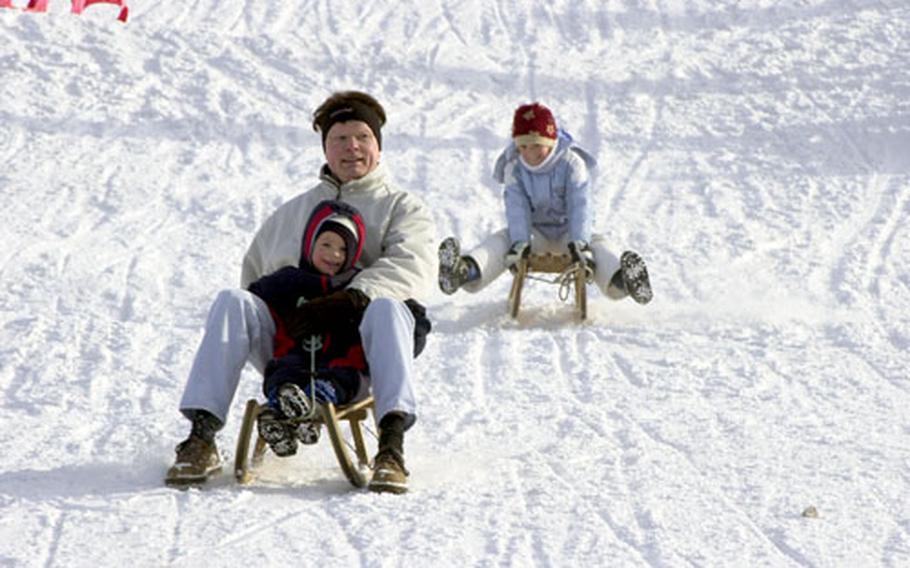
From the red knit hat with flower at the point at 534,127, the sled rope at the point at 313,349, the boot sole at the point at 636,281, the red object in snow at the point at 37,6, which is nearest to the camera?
the sled rope at the point at 313,349

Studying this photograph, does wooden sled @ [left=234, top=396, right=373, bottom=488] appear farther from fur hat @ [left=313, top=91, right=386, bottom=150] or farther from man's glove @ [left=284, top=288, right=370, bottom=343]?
fur hat @ [left=313, top=91, right=386, bottom=150]

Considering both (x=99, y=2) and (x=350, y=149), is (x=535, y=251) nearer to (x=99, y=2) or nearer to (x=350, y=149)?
(x=350, y=149)

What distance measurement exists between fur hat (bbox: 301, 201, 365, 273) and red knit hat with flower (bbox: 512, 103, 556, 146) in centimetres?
293

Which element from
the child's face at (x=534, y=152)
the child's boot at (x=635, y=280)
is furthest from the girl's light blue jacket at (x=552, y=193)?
the child's boot at (x=635, y=280)

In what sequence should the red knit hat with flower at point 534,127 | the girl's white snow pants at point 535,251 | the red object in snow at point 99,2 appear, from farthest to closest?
the red object in snow at point 99,2 < the red knit hat with flower at point 534,127 < the girl's white snow pants at point 535,251

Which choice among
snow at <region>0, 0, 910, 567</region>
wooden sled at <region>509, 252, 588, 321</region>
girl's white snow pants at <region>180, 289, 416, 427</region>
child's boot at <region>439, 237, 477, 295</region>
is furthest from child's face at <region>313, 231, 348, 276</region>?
wooden sled at <region>509, 252, 588, 321</region>

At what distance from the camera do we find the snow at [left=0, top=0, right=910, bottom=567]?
4023 mm

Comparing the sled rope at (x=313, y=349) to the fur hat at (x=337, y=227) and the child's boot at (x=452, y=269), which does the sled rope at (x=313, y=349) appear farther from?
the child's boot at (x=452, y=269)

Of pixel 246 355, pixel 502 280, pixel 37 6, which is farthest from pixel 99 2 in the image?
pixel 246 355

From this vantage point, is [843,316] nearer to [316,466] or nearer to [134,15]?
[316,466]

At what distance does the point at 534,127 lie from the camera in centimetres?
741

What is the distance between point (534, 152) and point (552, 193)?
0.72ft

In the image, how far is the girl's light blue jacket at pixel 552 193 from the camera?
7457 millimetres

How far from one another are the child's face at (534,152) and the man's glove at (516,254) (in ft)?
1.23
